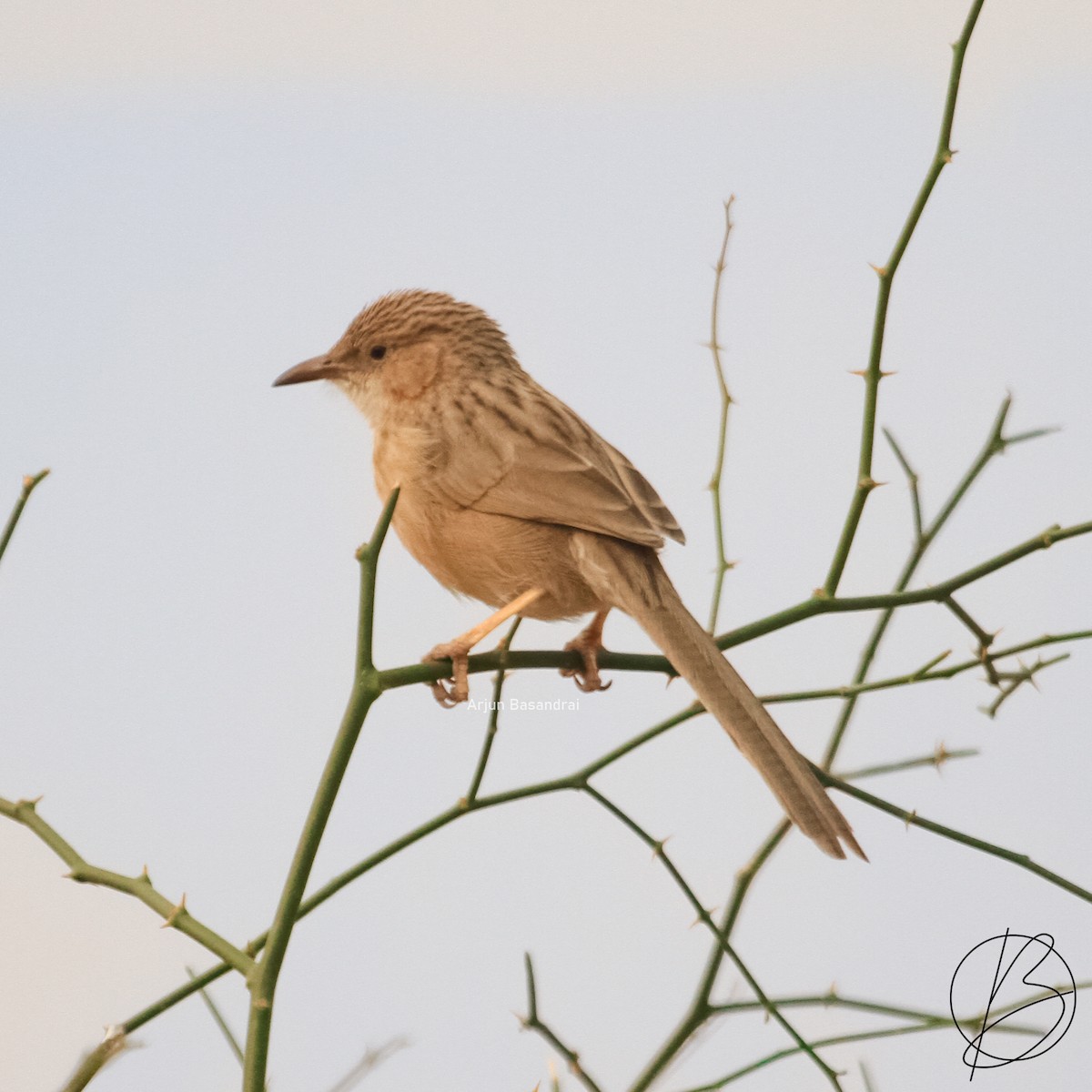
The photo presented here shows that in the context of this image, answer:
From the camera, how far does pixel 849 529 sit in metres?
2.21

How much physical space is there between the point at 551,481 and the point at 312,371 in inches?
33.8

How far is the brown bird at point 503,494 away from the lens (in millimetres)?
2646

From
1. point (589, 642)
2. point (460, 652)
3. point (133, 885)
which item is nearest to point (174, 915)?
point (133, 885)

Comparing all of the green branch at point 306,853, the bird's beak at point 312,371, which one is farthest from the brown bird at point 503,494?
the green branch at point 306,853

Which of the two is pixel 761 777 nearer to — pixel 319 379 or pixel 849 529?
pixel 849 529

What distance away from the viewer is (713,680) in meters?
2.45

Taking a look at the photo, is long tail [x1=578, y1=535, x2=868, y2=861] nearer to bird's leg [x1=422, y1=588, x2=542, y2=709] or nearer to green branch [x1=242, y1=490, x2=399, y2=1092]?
bird's leg [x1=422, y1=588, x2=542, y2=709]

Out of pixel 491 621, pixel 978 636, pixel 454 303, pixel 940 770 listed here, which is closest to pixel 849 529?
pixel 978 636

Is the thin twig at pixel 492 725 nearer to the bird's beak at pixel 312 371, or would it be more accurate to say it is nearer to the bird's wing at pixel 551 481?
the bird's wing at pixel 551 481

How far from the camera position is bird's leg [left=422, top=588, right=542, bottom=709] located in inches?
101

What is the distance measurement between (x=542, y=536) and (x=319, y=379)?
93cm

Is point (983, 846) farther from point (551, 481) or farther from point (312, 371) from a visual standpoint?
point (312, 371)

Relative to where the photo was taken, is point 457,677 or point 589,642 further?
point 589,642

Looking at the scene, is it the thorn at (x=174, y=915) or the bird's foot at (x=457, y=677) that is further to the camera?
the bird's foot at (x=457, y=677)
